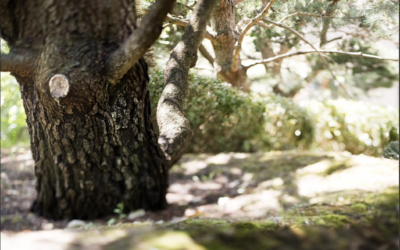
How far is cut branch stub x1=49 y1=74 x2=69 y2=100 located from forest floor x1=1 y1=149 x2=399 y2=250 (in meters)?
0.80

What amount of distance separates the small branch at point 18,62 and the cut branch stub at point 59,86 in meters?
0.22

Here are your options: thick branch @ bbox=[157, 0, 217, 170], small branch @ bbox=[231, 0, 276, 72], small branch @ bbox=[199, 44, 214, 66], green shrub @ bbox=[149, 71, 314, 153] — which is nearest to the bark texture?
small branch @ bbox=[231, 0, 276, 72]

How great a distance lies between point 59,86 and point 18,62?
12.6 inches

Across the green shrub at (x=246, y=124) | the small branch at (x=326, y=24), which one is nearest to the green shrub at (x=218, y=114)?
A: the green shrub at (x=246, y=124)

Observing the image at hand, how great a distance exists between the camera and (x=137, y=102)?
2.60 m

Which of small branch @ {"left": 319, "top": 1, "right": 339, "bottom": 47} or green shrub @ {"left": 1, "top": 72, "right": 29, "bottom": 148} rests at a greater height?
small branch @ {"left": 319, "top": 1, "right": 339, "bottom": 47}

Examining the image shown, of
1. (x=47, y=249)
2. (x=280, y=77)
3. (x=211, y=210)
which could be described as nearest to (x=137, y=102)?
(x=47, y=249)

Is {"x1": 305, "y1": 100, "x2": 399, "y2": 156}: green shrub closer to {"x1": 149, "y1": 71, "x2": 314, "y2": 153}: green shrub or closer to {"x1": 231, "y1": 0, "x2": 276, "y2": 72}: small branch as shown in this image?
{"x1": 149, "y1": 71, "x2": 314, "y2": 153}: green shrub

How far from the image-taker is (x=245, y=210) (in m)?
3.83

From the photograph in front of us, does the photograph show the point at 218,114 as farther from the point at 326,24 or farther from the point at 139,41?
the point at 139,41

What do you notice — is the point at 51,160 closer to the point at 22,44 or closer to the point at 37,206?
the point at 37,206

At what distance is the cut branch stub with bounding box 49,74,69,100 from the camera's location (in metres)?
2.21

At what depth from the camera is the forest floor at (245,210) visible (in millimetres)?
1666

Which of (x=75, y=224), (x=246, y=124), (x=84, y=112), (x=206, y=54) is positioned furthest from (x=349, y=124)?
(x=84, y=112)
